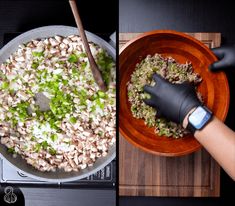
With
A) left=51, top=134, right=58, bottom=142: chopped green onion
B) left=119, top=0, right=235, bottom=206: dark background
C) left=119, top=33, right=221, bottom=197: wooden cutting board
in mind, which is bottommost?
left=119, top=33, right=221, bottom=197: wooden cutting board

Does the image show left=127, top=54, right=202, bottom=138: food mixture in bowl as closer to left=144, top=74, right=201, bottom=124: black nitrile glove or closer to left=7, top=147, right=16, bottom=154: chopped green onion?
left=144, top=74, right=201, bottom=124: black nitrile glove

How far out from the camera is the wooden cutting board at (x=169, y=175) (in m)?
0.95

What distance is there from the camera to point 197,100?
0.85 m

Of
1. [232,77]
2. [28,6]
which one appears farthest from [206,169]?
[28,6]

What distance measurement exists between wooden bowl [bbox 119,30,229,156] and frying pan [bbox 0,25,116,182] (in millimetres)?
60

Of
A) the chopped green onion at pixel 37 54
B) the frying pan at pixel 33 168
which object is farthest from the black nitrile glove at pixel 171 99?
the chopped green onion at pixel 37 54

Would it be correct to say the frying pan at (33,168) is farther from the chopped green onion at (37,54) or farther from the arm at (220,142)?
the arm at (220,142)

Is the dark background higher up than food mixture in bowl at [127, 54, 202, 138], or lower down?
higher up

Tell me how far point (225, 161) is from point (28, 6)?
552 millimetres

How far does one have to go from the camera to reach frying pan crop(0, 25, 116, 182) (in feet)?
2.73

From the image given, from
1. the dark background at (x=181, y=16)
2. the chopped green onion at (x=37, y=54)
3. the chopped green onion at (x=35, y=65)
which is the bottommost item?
the chopped green onion at (x=35, y=65)

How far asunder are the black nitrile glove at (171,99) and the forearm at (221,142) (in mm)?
66

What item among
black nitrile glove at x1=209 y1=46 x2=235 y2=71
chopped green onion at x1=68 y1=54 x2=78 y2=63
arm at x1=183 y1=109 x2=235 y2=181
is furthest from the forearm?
chopped green onion at x1=68 y1=54 x2=78 y2=63

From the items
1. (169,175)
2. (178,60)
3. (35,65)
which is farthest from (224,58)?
(35,65)
